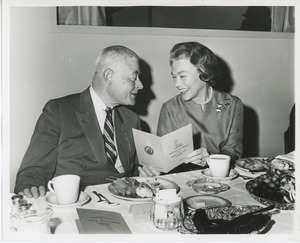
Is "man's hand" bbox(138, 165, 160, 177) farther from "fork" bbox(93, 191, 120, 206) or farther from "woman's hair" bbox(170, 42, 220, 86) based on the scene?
"woman's hair" bbox(170, 42, 220, 86)

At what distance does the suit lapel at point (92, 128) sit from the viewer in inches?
58.4

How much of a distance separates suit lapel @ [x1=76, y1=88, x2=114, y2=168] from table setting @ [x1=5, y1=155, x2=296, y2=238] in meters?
0.31

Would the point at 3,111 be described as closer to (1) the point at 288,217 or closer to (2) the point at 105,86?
(2) the point at 105,86

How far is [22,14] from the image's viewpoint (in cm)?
122

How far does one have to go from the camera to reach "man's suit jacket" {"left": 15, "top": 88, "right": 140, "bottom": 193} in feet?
4.71

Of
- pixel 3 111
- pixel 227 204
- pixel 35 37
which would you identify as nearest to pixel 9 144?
pixel 3 111

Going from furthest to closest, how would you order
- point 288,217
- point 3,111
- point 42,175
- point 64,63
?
1. point 64,63
2. point 42,175
3. point 3,111
4. point 288,217

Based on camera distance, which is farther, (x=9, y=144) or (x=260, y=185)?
(x=9, y=144)

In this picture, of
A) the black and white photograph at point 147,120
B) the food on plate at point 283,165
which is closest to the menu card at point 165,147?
the black and white photograph at point 147,120

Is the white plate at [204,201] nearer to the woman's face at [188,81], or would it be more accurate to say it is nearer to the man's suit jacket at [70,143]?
the man's suit jacket at [70,143]

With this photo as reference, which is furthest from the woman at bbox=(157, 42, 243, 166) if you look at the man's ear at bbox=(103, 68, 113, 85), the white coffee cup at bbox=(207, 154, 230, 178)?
the white coffee cup at bbox=(207, 154, 230, 178)

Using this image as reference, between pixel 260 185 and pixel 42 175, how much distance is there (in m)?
0.90

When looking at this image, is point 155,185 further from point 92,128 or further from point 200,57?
point 200,57

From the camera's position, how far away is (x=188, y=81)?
1.86m
